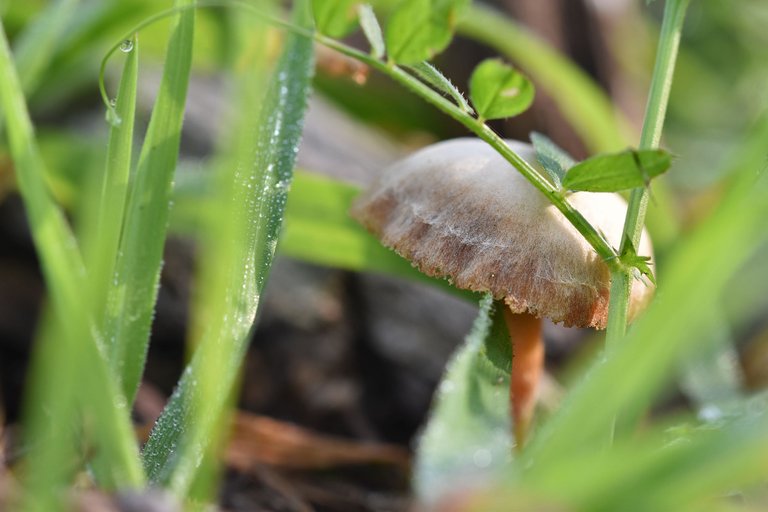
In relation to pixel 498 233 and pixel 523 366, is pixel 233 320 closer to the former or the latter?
pixel 498 233

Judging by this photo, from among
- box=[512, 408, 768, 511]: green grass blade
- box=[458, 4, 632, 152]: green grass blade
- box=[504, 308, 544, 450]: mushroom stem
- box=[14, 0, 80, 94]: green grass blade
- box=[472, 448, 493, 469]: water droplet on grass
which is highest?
box=[458, 4, 632, 152]: green grass blade

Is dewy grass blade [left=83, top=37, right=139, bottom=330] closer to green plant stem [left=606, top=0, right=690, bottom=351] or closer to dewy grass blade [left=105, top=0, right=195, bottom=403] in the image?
dewy grass blade [left=105, top=0, right=195, bottom=403]

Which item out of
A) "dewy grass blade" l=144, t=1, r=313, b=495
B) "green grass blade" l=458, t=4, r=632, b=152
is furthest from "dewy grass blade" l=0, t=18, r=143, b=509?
"green grass blade" l=458, t=4, r=632, b=152

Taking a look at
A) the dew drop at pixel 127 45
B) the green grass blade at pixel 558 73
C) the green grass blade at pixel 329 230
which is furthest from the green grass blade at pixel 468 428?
the green grass blade at pixel 558 73

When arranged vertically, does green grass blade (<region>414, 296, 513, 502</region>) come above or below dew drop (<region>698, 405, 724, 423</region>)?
below

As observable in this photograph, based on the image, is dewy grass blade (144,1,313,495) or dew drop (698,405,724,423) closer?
dewy grass blade (144,1,313,495)

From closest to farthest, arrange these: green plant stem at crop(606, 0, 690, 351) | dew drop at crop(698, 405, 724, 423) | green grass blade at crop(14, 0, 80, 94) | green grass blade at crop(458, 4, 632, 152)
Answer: green plant stem at crop(606, 0, 690, 351), dew drop at crop(698, 405, 724, 423), green grass blade at crop(14, 0, 80, 94), green grass blade at crop(458, 4, 632, 152)

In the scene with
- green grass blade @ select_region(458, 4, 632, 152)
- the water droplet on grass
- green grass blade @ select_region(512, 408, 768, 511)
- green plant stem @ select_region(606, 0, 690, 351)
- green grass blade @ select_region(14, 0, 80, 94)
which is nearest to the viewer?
green grass blade @ select_region(512, 408, 768, 511)
